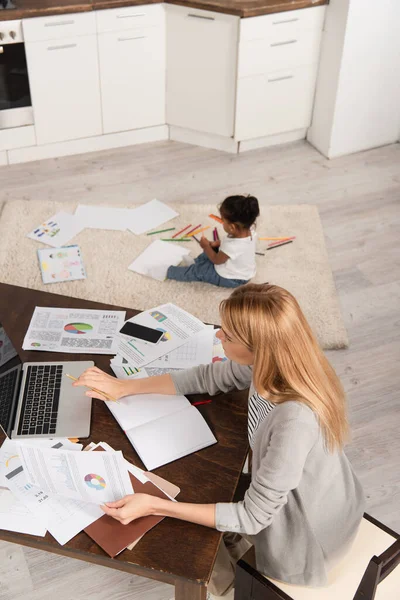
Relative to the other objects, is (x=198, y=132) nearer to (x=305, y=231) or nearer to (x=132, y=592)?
(x=305, y=231)

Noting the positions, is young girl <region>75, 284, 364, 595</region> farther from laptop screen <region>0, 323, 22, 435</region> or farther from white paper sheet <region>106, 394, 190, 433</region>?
laptop screen <region>0, 323, 22, 435</region>

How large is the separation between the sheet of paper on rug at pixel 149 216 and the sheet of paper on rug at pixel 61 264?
1.29 feet

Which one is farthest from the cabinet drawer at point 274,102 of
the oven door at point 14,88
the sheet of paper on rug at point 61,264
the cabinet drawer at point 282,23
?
the sheet of paper on rug at point 61,264

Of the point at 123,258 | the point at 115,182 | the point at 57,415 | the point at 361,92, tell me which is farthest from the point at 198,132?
the point at 57,415

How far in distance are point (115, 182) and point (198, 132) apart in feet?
2.36

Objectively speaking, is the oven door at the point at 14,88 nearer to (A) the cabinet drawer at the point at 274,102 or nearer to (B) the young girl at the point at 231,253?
(A) the cabinet drawer at the point at 274,102

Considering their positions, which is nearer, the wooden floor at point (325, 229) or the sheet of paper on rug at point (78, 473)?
the sheet of paper on rug at point (78, 473)

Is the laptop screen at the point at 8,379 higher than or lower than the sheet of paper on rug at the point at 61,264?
higher

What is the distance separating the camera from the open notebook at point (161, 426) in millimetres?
1799

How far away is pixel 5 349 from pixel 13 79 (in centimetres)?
258

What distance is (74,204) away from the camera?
405 cm

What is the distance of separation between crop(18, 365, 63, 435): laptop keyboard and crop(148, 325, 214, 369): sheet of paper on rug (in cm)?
29

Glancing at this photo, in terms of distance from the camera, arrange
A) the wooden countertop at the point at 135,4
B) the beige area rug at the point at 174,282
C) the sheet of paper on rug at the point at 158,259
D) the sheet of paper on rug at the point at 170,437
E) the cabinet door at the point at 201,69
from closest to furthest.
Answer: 1. the sheet of paper on rug at the point at 170,437
2. the beige area rug at the point at 174,282
3. the sheet of paper on rug at the point at 158,259
4. the wooden countertop at the point at 135,4
5. the cabinet door at the point at 201,69

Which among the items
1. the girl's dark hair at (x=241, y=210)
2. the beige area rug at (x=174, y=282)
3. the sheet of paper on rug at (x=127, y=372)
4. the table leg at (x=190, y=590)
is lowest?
the beige area rug at (x=174, y=282)
